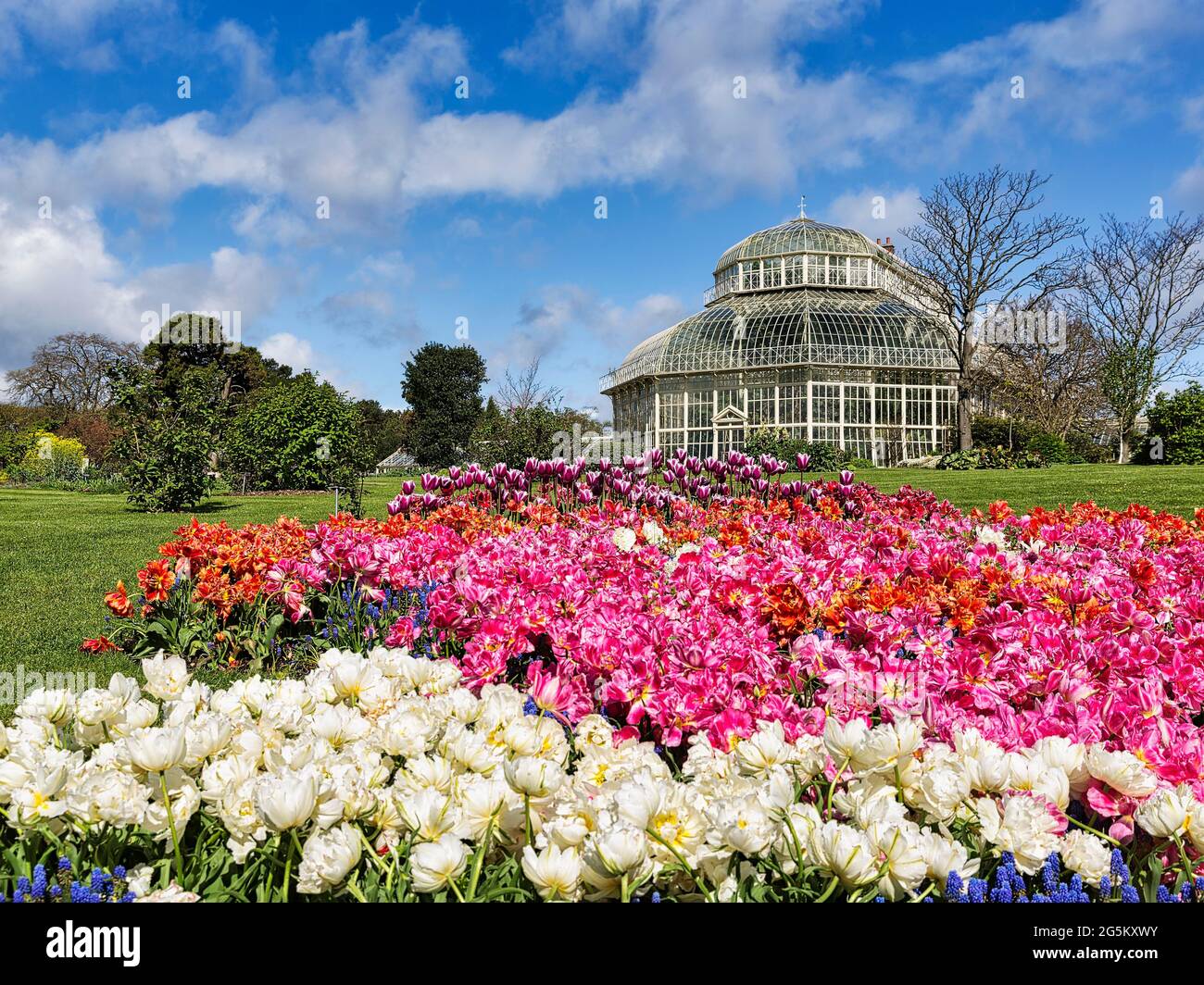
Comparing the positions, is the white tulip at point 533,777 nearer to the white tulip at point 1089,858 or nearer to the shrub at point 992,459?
the white tulip at point 1089,858

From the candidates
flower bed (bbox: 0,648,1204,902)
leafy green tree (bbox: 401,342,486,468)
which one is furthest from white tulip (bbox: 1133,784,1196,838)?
leafy green tree (bbox: 401,342,486,468)

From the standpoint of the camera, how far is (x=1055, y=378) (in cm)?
3331

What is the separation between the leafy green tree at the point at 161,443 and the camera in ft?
45.2

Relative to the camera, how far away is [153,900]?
134cm

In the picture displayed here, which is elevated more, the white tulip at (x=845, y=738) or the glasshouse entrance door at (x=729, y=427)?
the glasshouse entrance door at (x=729, y=427)

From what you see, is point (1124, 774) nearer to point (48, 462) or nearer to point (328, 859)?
point (328, 859)

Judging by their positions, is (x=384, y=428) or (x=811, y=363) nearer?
(x=811, y=363)

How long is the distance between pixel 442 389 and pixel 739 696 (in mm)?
42520

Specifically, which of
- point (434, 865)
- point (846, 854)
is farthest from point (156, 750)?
point (846, 854)

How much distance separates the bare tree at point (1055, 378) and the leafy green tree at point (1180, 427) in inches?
254

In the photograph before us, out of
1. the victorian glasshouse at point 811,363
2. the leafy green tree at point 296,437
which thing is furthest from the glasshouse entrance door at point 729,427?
the leafy green tree at point 296,437

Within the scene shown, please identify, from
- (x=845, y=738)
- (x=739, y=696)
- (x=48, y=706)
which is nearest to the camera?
(x=845, y=738)

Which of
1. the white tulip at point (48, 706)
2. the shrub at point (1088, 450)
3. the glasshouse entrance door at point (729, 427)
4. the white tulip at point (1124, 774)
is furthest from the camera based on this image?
the glasshouse entrance door at point (729, 427)
